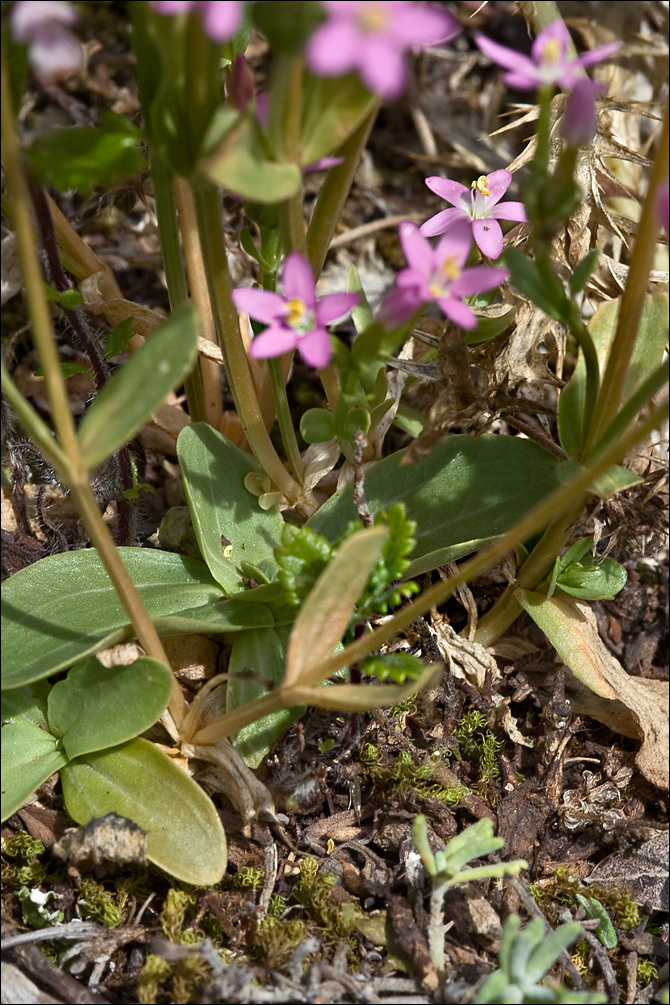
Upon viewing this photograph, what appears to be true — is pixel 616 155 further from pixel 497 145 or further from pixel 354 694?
pixel 354 694

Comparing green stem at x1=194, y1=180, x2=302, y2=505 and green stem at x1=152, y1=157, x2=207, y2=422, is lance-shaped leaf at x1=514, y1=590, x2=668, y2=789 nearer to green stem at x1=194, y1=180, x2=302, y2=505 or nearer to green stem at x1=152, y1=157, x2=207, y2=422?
green stem at x1=194, y1=180, x2=302, y2=505

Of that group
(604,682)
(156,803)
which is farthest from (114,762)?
(604,682)

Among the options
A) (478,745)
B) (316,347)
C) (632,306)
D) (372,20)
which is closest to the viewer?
(372,20)

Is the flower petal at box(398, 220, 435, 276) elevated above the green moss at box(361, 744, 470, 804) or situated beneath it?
elevated above

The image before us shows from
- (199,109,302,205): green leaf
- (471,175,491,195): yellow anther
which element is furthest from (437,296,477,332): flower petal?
(471,175,491,195): yellow anther

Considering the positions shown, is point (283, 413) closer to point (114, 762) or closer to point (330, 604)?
point (330, 604)

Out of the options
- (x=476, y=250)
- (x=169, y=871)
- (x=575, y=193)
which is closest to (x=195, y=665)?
(x=169, y=871)
